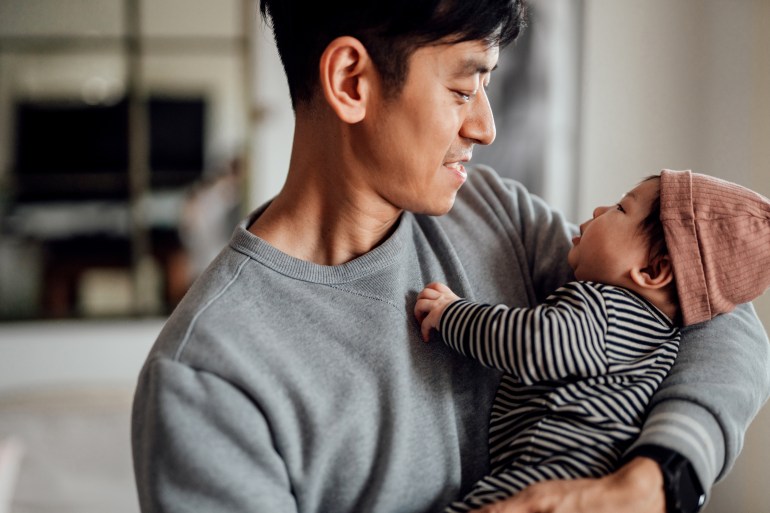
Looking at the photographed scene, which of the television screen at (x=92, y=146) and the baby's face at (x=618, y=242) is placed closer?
the baby's face at (x=618, y=242)

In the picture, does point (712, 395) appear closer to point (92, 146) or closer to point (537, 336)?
point (537, 336)

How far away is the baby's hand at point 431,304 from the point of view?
110 centimetres

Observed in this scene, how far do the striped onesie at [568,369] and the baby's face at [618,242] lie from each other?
0.03 metres

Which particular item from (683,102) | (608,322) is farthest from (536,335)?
(683,102)

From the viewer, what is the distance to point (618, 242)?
1128 mm

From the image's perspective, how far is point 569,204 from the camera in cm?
350

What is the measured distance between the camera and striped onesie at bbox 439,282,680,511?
1031mm

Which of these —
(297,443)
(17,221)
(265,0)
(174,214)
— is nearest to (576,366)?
(297,443)

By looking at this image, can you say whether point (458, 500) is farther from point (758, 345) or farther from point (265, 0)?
point (265, 0)

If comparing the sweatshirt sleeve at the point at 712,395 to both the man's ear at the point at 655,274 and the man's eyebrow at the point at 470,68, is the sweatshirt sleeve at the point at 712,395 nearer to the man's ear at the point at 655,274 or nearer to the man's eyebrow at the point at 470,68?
the man's ear at the point at 655,274

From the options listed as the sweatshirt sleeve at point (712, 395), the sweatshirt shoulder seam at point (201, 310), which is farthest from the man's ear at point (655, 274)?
the sweatshirt shoulder seam at point (201, 310)

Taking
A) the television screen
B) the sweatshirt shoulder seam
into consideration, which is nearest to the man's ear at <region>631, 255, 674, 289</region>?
the sweatshirt shoulder seam

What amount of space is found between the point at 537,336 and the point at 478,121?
12.8 inches

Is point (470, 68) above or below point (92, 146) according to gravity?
above
